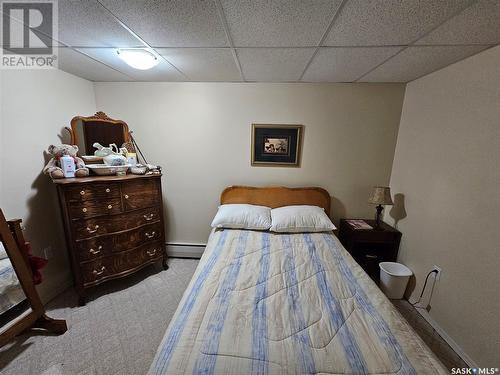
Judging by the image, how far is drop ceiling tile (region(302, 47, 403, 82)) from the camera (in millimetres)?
A: 1445

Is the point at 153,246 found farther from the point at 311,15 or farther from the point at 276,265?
the point at 311,15

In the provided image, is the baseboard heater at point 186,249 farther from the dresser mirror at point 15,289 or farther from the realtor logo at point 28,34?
the realtor logo at point 28,34

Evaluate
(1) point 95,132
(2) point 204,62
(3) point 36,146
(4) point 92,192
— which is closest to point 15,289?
(4) point 92,192

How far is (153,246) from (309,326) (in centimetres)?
187

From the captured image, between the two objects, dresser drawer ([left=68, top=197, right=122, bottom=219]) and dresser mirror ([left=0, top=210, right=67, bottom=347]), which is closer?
dresser mirror ([left=0, top=210, right=67, bottom=347])

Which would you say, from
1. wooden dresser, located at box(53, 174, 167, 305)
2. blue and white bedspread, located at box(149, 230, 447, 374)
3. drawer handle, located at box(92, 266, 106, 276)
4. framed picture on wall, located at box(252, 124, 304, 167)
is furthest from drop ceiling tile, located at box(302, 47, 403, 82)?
drawer handle, located at box(92, 266, 106, 276)

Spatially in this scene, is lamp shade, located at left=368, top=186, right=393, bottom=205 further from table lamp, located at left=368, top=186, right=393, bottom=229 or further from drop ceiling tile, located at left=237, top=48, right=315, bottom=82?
drop ceiling tile, located at left=237, top=48, right=315, bottom=82

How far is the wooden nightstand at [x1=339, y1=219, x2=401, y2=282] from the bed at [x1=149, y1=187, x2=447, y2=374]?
644mm

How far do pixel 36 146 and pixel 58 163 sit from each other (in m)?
0.23

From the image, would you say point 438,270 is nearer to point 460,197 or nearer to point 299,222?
point 460,197

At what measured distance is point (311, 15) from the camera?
3.50ft

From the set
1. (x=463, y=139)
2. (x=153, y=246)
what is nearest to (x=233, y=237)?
(x=153, y=246)

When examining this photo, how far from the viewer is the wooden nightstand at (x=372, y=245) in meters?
2.12

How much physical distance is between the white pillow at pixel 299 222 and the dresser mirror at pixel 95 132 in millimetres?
1977
